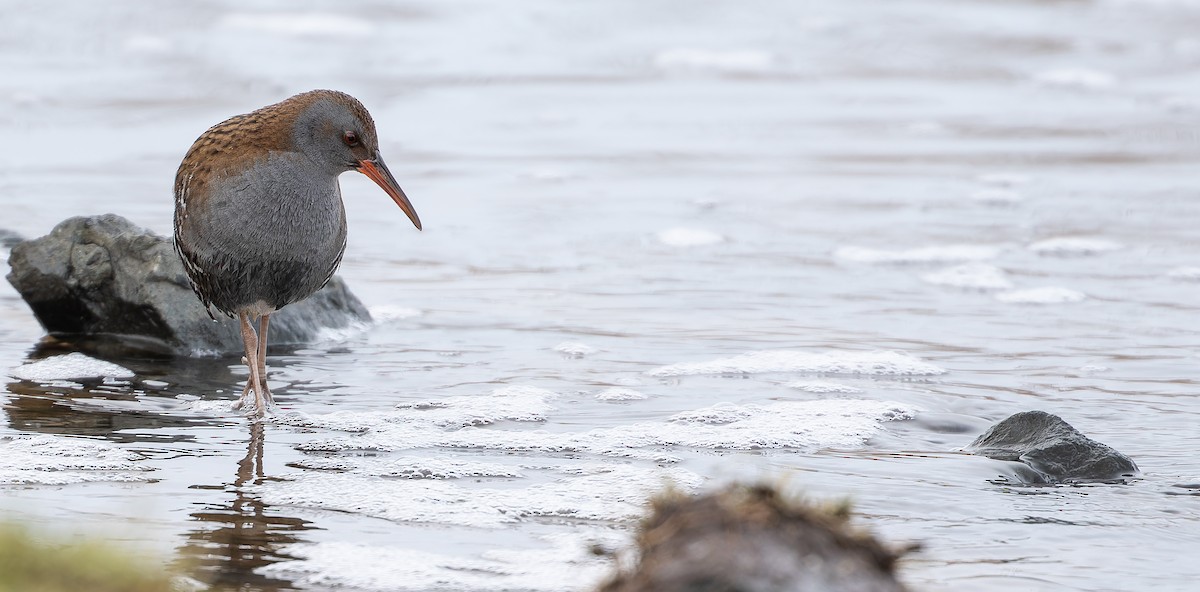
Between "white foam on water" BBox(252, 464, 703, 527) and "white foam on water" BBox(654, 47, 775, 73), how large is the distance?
481 inches

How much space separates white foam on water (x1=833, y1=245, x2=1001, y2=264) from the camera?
8750mm

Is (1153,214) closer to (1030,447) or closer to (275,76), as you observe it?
(1030,447)

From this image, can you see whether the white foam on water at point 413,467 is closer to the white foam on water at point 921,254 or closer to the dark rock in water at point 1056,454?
the dark rock in water at point 1056,454

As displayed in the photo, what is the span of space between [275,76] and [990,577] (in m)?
12.7

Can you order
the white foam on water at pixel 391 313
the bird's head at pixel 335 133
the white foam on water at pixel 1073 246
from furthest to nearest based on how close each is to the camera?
the white foam on water at pixel 1073 246 < the white foam on water at pixel 391 313 < the bird's head at pixel 335 133

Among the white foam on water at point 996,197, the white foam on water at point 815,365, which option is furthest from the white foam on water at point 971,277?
the white foam on water at point 996,197

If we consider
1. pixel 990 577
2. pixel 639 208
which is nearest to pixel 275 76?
pixel 639 208

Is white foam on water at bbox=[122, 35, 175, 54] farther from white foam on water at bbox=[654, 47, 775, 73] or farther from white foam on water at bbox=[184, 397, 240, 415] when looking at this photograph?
white foam on water at bbox=[184, 397, 240, 415]

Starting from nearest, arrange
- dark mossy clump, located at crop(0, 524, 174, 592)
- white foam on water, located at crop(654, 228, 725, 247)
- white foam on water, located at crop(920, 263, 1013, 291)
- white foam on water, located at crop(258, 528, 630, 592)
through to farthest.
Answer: dark mossy clump, located at crop(0, 524, 174, 592) < white foam on water, located at crop(258, 528, 630, 592) < white foam on water, located at crop(920, 263, 1013, 291) < white foam on water, located at crop(654, 228, 725, 247)

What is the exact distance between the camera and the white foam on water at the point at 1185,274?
8.39 m

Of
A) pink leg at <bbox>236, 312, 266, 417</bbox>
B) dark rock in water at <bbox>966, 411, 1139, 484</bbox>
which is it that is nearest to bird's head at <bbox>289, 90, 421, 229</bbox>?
pink leg at <bbox>236, 312, 266, 417</bbox>

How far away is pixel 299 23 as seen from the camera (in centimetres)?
1900

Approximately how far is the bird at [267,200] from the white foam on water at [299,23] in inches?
513

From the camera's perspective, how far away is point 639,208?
10.2m
